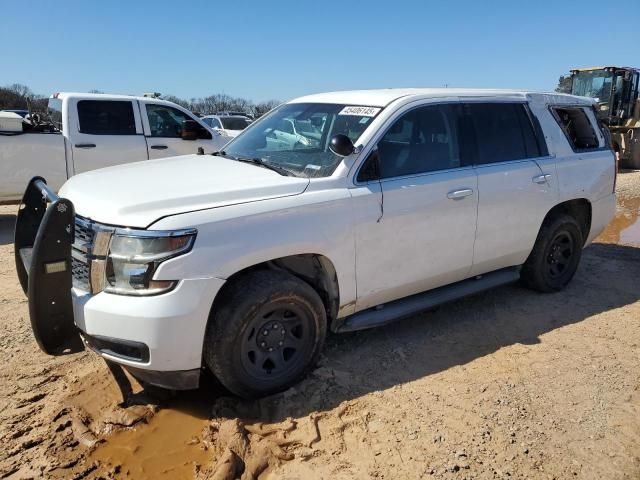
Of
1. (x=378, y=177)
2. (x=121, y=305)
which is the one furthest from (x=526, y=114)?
(x=121, y=305)

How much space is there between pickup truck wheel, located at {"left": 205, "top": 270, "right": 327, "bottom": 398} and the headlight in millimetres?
A: 414

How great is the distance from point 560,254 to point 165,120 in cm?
662

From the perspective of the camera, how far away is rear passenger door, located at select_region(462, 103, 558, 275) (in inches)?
171

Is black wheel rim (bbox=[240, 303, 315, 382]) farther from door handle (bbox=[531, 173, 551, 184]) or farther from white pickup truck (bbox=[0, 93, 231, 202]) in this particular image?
white pickup truck (bbox=[0, 93, 231, 202])

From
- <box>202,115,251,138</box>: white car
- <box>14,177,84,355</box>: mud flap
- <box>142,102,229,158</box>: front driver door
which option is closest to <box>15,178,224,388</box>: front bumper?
<box>14,177,84,355</box>: mud flap

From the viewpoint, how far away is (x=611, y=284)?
5699 mm

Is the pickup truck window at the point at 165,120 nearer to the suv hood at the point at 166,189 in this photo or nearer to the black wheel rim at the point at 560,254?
the suv hood at the point at 166,189

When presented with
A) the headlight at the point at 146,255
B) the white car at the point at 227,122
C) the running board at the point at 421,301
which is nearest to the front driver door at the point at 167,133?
the running board at the point at 421,301

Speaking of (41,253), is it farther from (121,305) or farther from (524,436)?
(524,436)

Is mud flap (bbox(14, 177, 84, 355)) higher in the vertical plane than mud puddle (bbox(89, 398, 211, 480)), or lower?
higher

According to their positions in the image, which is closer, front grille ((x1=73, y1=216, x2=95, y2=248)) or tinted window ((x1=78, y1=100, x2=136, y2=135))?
front grille ((x1=73, y1=216, x2=95, y2=248))

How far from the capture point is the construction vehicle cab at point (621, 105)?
58.0 ft

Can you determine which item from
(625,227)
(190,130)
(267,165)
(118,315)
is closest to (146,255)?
(118,315)

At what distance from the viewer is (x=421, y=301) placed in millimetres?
4141
